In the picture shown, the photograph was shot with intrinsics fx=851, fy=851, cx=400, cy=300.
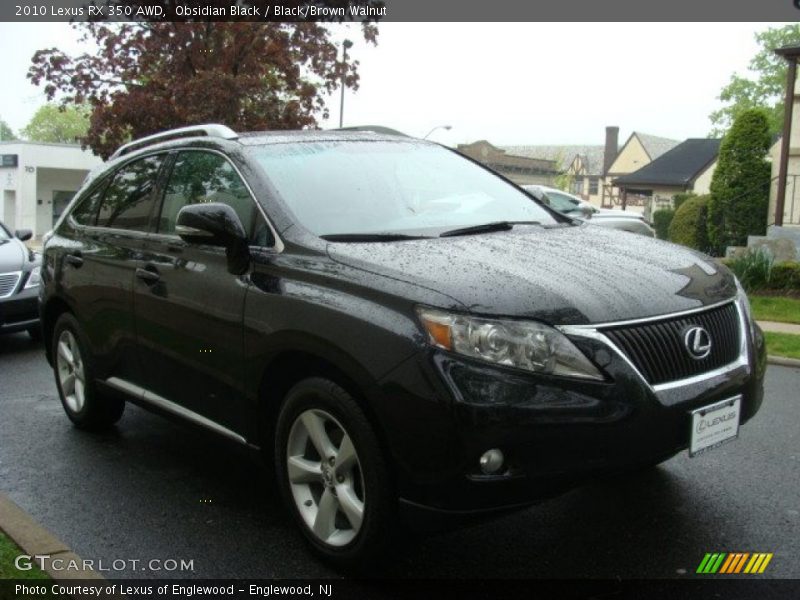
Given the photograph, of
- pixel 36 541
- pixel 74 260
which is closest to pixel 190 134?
pixel 74 260

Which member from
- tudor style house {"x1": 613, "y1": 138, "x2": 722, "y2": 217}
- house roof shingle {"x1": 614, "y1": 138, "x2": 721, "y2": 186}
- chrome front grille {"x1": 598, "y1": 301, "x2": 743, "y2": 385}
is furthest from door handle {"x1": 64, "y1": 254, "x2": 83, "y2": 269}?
house roof shingle {"x1": 614, "y1": 138, "x2": 721, "y2": 186}

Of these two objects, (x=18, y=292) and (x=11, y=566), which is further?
A: (x=18, y=292)

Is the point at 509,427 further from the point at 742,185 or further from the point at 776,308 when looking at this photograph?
the point at 742,185

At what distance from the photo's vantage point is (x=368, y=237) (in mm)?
3787

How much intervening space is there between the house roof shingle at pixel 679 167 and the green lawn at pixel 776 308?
127 feet

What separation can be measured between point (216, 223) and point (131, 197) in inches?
63.4

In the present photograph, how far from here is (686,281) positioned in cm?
353

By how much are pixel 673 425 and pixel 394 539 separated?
1118mm

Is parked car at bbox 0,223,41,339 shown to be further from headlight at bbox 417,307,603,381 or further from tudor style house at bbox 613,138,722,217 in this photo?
tudor style house at bbox 613,138,722,217

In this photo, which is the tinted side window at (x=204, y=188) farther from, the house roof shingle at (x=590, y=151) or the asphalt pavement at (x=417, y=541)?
the house roof shingle at (x=590, y=151)

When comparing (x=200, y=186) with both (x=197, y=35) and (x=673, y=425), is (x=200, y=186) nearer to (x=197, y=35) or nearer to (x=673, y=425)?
(x=673, y=425)

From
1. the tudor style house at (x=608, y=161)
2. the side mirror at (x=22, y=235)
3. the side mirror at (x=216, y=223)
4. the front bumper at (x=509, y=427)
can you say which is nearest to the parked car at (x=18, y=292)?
the side mirror at (x=22, y=235)

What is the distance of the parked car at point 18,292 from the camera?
28.7 ft

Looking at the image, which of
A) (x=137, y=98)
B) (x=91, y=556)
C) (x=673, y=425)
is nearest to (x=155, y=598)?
(x=91, y=556)
